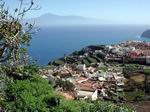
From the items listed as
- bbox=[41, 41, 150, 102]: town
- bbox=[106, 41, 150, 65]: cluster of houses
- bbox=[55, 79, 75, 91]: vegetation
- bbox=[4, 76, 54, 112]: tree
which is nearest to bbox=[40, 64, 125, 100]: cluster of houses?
bbox=[41, 41, 150, 102]: town

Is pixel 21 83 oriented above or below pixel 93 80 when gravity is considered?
above

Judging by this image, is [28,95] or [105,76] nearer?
[28,95]

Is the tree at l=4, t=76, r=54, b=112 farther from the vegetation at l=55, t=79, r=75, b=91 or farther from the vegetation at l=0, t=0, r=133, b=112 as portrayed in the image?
the vegetation at l=55, t=79, r=75, b=91

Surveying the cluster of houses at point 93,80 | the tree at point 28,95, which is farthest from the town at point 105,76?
the tree at point 28,95

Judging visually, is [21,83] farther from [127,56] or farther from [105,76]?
[127,56]

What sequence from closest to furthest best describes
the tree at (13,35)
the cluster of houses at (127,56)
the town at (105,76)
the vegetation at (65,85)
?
the tree at (13,35), the vegetation at (65,85), the town at (105,76), the cluster of houses at (127,56)

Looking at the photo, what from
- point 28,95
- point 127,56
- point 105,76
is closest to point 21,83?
point 28,95

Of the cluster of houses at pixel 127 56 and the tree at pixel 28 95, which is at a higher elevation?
the tree at pixel 28 95

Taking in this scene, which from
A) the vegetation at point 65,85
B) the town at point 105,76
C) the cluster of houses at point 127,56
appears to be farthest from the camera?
the cluster of houses at point 127,56

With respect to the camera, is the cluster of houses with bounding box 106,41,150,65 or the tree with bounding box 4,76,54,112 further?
the cluster of houses with bounding box 106,41,150,65

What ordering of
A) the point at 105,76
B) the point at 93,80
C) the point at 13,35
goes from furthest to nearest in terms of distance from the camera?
the point at 105,76 → the point at 93,80 → the point at 13,35

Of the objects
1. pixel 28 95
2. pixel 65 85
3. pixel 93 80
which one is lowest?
pixel 93 80

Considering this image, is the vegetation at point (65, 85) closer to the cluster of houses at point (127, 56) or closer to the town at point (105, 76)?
the town at point (105, 76)
